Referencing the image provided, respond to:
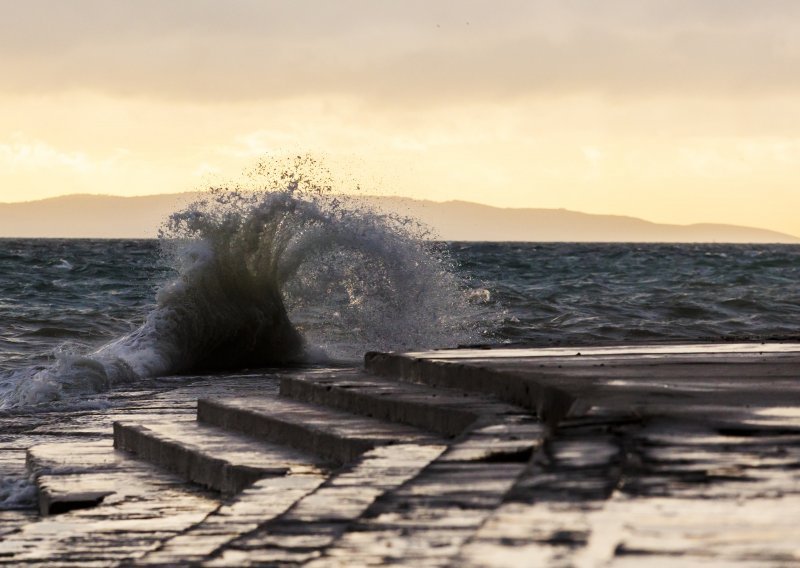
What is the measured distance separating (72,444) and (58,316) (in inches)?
481

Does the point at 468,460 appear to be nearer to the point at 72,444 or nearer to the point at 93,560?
the point at 93,560

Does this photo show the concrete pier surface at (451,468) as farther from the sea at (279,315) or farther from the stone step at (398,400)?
the sea at (279,315)

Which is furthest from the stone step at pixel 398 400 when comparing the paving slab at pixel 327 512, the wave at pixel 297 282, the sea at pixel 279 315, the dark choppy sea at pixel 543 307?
the wave at pixel 297 282

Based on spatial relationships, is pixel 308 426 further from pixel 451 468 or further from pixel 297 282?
pixel 297 282

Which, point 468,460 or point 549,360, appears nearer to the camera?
point 468,460

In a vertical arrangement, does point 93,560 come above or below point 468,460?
below

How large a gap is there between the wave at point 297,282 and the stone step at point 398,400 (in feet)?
20.8

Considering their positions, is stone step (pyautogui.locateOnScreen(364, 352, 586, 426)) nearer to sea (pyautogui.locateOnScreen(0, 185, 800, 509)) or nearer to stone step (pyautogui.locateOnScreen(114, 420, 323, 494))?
stone step (pyautogui.locateOnScreen(114, 420, 323, 494))

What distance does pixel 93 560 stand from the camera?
3713 mm

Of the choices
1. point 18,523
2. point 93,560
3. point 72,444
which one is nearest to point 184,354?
point 72,444

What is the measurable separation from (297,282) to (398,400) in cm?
954

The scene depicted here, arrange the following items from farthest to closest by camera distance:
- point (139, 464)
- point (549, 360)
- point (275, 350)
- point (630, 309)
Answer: point (630, 309) → point (275, 350) → point (549, 360) → point (139, 464)

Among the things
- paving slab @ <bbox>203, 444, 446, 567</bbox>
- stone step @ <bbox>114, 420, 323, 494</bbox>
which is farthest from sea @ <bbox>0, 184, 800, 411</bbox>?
paving slab @ <bbox>203, 444, 446, 567</bbox>

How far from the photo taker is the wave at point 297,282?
13.0 metres
